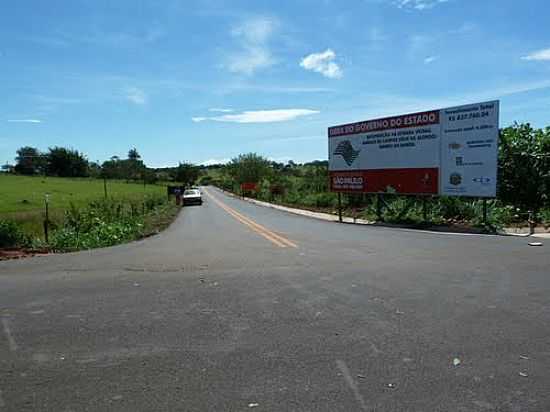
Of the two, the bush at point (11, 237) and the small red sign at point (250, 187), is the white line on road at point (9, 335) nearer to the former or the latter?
the bush at point (11, 237)

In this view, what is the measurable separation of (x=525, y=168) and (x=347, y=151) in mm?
7484

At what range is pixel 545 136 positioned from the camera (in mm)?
21812

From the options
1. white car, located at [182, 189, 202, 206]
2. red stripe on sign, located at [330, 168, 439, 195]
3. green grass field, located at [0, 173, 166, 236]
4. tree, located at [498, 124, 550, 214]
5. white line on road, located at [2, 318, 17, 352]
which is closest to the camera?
white line on road, located at [2, 318, 17, 352]

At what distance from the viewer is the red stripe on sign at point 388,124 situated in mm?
19295

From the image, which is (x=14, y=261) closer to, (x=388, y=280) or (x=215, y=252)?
(x=215, y=252)

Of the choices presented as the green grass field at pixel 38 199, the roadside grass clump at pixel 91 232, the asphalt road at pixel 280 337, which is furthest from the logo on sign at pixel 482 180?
the green grass field at pixel 38 199

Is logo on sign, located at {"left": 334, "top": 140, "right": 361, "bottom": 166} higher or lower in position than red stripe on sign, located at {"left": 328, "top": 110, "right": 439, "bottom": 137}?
lower

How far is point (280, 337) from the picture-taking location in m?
5.00

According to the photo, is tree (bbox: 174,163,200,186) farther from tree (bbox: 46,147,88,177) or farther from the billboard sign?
the billboard sign

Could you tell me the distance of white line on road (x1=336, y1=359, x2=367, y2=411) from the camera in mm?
3559

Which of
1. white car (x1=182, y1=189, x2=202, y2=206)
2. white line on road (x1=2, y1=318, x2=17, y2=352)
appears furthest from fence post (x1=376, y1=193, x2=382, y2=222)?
white car (x1=182, y1=189, x2=202, y2=206)

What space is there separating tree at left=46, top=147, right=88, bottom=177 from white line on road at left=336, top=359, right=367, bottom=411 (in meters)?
137

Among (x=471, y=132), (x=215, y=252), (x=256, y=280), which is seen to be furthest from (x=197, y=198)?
(x=256, y=280)

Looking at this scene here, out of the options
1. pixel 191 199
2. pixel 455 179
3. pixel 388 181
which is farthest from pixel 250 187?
pixel 455 179
